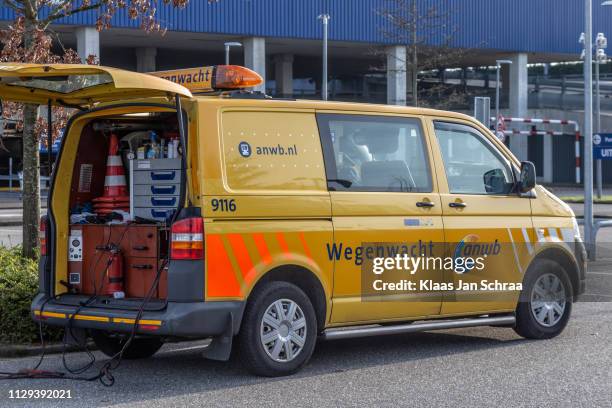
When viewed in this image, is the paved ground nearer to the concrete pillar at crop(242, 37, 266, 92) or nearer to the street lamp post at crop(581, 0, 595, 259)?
the street lamp post at crop(581, 0, 595, 259)

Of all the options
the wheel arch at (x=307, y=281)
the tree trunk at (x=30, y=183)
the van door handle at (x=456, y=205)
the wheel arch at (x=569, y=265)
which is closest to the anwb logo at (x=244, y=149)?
the wheel arch at (x=307, y=281)

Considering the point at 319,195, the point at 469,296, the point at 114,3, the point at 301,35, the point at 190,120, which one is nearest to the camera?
the point at 190,120

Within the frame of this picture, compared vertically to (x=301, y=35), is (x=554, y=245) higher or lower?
lower

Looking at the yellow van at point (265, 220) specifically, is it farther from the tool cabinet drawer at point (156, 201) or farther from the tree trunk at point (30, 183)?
the tree trunk at point (30, 183)

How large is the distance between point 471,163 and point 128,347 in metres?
3.37

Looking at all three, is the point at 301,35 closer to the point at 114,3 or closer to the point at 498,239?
the point at 114,3

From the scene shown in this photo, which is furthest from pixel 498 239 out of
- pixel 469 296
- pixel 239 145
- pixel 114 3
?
pixel 114 3

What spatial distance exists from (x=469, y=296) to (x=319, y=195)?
6.19 ft

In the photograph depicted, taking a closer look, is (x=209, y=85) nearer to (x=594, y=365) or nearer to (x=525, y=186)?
(x=525, y=186)

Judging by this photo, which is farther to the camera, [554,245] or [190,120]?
[554,245]

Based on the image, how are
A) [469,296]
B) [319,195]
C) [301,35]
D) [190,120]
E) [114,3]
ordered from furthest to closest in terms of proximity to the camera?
[301,35], [114,3], [469,296], [319,195], [190,120]

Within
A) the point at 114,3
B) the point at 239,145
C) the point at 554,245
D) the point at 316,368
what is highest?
the point at 114,3

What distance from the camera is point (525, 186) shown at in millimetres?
9617

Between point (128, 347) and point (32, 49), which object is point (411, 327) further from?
point (32, 49)
